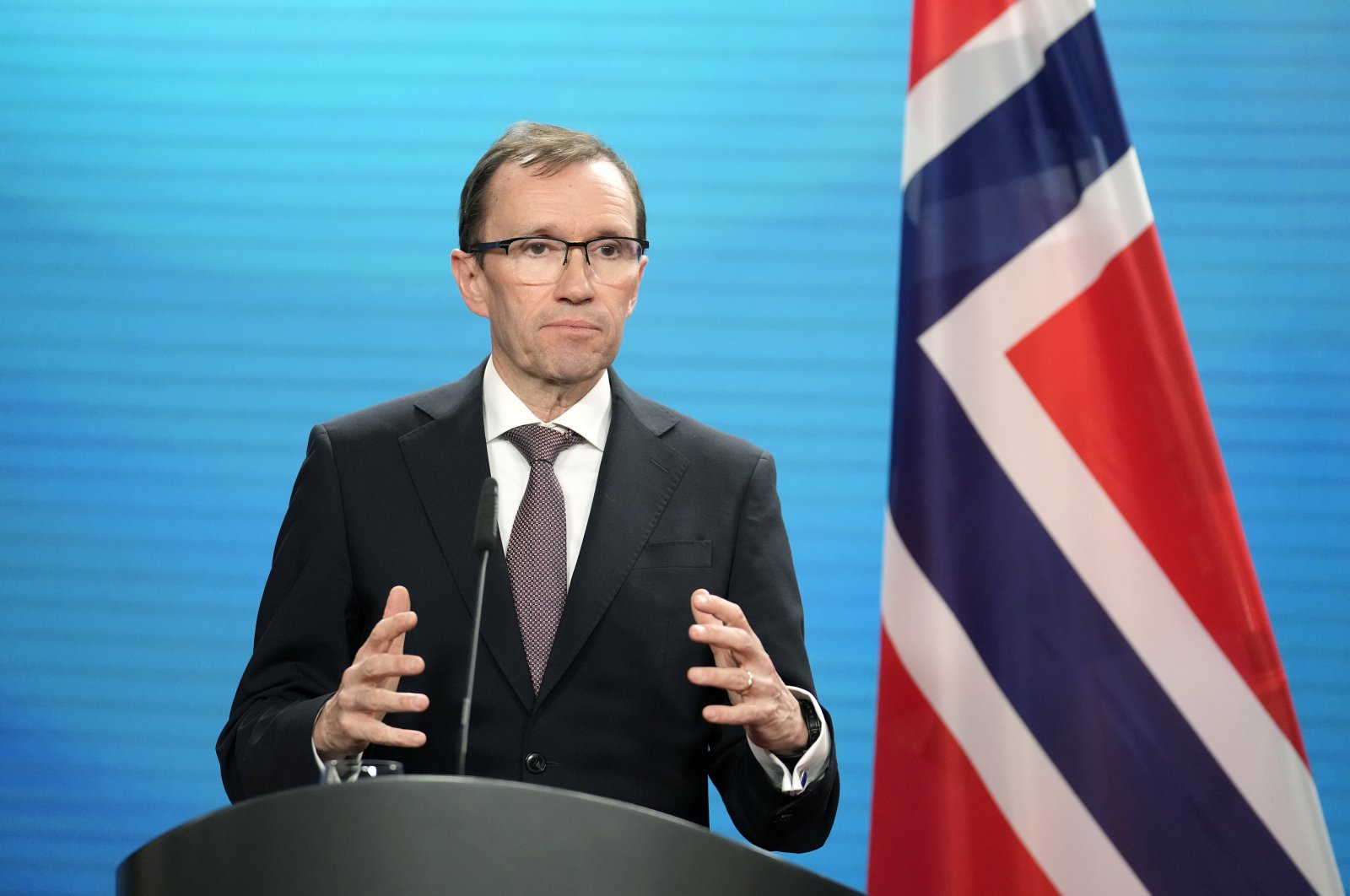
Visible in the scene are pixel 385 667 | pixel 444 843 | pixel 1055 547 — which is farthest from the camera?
pixel 1055 547

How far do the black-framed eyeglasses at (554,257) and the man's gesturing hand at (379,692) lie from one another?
0.58 metres

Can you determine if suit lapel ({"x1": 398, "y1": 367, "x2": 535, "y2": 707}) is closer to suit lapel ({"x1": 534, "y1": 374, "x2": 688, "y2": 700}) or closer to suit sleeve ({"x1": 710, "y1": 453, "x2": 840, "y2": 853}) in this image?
suit lapel ({"x1": 534, "y1": 374, "x2": 688, "y2": 700})

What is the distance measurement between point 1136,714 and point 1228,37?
1.81 metres

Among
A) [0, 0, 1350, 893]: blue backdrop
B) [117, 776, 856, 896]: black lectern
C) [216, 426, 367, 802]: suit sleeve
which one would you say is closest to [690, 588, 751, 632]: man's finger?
[117, 776, 856, 896]: black lectern

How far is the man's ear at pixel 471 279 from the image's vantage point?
6.29 ft

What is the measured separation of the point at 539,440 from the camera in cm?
187

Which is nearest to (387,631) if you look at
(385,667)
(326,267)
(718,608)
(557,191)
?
(385,667)

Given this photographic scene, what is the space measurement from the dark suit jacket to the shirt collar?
0.7 inches

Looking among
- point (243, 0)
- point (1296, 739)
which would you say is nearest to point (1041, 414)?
point (1296, 739)

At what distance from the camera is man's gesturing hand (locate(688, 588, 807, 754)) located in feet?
4.63

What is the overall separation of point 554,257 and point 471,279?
6.6 inches

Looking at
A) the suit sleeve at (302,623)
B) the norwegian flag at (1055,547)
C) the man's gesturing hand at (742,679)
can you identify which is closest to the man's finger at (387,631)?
the man's gesturing hand at (742,679)

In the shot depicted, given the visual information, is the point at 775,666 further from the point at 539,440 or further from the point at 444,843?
the point at 444,843

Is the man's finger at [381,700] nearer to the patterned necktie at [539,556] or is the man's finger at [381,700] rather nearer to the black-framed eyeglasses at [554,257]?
the patterned necktie at [539,556]
